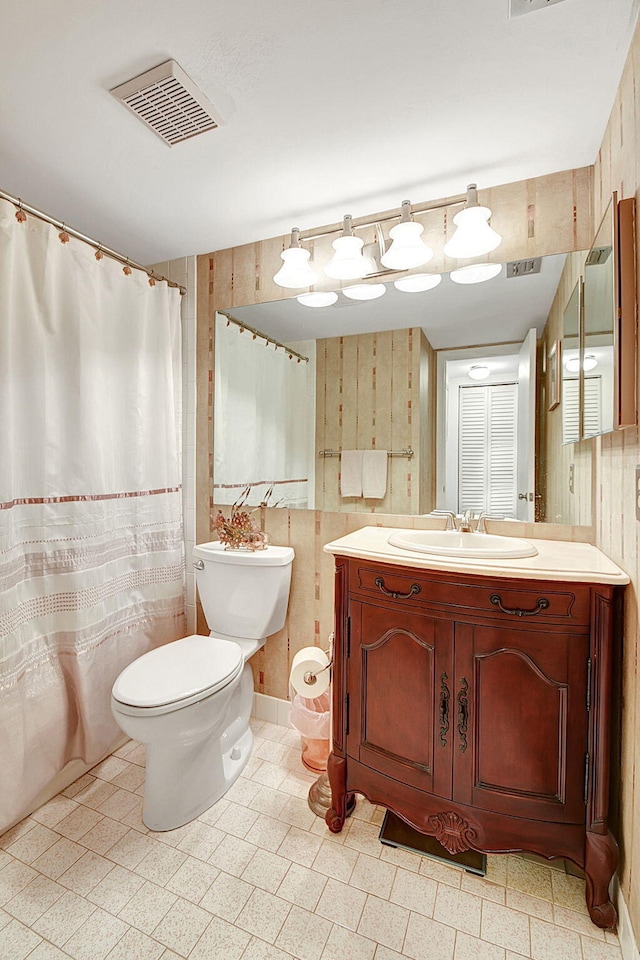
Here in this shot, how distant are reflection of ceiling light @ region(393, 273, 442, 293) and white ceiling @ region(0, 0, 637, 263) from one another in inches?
11.9

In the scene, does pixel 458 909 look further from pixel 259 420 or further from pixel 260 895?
pixel 259 420

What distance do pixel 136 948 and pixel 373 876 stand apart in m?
0.66

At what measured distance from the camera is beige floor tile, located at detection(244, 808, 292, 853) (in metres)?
→ 1.49

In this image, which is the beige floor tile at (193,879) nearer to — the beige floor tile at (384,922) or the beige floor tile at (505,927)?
the beige floor tile at (384,922)

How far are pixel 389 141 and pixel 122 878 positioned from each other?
7.88 feet

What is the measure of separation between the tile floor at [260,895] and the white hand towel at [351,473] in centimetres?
117

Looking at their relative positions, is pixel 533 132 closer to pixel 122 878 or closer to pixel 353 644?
pixel 353 644

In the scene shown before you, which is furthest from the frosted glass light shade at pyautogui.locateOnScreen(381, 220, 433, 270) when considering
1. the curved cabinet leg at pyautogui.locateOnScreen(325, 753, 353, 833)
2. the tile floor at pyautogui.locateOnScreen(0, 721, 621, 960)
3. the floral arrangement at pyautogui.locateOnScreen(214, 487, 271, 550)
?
the tile floor at pyautogui.locateOnScreen(0, 721, 621, 960)

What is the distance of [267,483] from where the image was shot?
2.17 meters

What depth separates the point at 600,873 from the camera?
3.94 ft

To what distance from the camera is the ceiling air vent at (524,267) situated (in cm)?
166

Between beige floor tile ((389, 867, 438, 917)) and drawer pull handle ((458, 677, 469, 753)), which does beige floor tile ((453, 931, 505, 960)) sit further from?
drawer pull handle ((458, 677, 469, 753))

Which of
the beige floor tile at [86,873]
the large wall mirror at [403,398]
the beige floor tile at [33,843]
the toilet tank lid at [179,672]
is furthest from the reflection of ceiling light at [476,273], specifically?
the beige floor tile at [33,843]

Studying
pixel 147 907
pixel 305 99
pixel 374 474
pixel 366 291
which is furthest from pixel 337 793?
pixel 305 99
